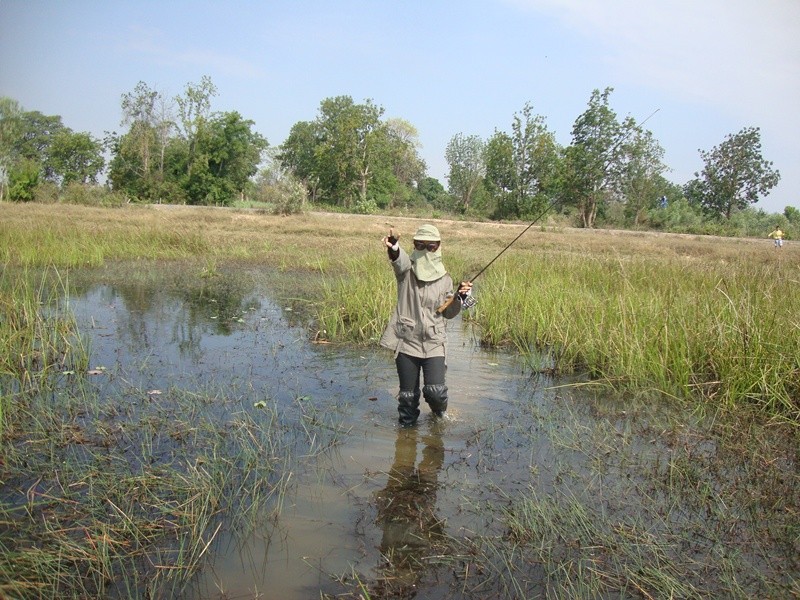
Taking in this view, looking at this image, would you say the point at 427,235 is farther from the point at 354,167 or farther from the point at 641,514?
the point at 354,167

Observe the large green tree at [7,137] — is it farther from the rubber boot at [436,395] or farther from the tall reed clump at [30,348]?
the rubber boot at [436,395]

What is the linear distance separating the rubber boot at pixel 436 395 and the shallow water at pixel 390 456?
0.20 m

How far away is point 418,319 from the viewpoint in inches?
197

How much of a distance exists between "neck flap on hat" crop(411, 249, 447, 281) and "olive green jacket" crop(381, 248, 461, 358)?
54mm

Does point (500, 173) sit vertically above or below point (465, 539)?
above

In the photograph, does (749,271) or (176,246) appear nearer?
(749,271)

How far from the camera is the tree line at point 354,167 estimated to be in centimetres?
3534

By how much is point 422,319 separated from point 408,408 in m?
0.82

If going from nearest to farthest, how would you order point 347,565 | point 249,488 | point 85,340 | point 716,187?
point 347,565 → point 249,488 → point 85,340 → point 716,187

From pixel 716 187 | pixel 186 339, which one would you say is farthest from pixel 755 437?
pixel 716 187

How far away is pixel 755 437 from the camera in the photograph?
489 cm

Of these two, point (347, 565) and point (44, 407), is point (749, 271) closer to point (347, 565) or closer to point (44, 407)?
point (347, 565)

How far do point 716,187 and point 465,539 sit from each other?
46590mm

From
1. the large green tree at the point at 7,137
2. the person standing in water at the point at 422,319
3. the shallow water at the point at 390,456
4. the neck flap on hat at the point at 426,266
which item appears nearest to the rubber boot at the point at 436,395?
the person standing in water at the point at 422,319
